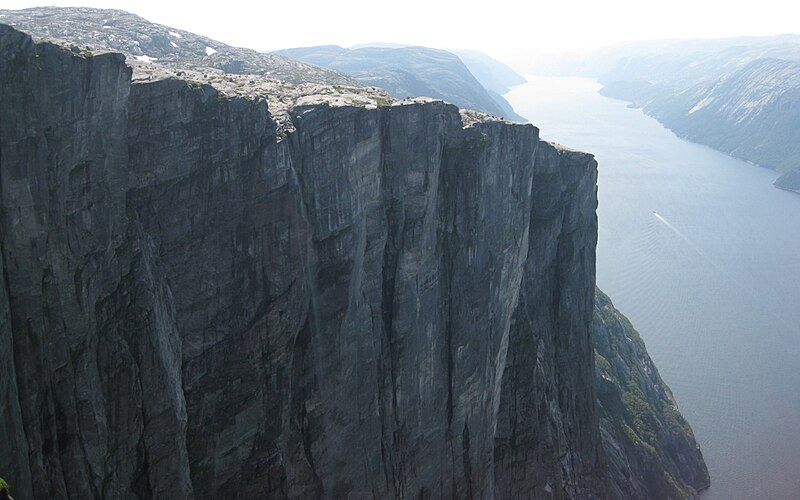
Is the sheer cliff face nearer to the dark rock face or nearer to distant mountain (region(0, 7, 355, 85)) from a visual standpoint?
the dark rock face

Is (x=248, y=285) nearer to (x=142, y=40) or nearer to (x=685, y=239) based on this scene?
(x=142, y=40)

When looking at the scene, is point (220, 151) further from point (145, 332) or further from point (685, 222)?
point (685, 222)

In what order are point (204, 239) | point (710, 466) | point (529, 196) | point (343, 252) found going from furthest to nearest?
point (710, 466)
point (529, 196)
point (343, 252)
point (204, 239)

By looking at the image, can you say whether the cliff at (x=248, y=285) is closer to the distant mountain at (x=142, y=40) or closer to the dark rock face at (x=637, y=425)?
the dark rock face at (x=637, y=425)

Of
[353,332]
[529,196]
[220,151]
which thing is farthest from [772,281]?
[220,151]

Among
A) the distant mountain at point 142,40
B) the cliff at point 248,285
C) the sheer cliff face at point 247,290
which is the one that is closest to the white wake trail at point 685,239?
the distant mountain at point 142,40
